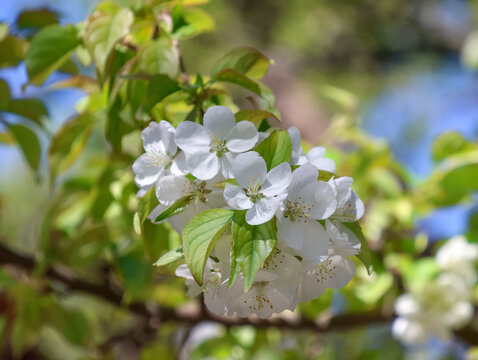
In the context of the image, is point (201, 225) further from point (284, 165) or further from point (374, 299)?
point (374, 299)

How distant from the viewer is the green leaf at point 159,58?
1.93 ft

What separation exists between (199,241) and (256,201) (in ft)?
0.19

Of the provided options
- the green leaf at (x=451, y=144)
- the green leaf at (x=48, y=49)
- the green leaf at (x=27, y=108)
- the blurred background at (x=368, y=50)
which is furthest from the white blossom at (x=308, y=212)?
the blurred background at (x=368, y=50)

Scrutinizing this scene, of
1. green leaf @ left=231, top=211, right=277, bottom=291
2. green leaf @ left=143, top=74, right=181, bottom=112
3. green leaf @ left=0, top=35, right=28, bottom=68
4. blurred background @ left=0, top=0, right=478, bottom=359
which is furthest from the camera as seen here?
blurred background @ left=0, top=0, right=478, bottom=359

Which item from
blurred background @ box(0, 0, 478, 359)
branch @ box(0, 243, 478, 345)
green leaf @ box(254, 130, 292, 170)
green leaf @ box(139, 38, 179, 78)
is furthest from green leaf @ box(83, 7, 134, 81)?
blurred background @ box(0, 0, 478, 359)

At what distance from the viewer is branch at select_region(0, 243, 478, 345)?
96 cm

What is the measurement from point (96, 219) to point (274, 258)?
1.59 ft

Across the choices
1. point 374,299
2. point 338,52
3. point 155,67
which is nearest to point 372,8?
point 338,52

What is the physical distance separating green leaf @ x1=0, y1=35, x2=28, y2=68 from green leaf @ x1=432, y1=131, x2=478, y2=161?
80 centimetres

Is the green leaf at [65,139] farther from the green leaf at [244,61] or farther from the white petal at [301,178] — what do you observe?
the white petal at [301,178]

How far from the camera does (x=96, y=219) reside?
0.85 metres

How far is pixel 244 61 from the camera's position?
596mm

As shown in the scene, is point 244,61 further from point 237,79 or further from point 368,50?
point 368,50

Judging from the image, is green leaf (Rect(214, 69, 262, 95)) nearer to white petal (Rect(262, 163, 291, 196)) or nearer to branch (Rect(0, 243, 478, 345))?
white petal (Rect(262, 163, 291, 196))
